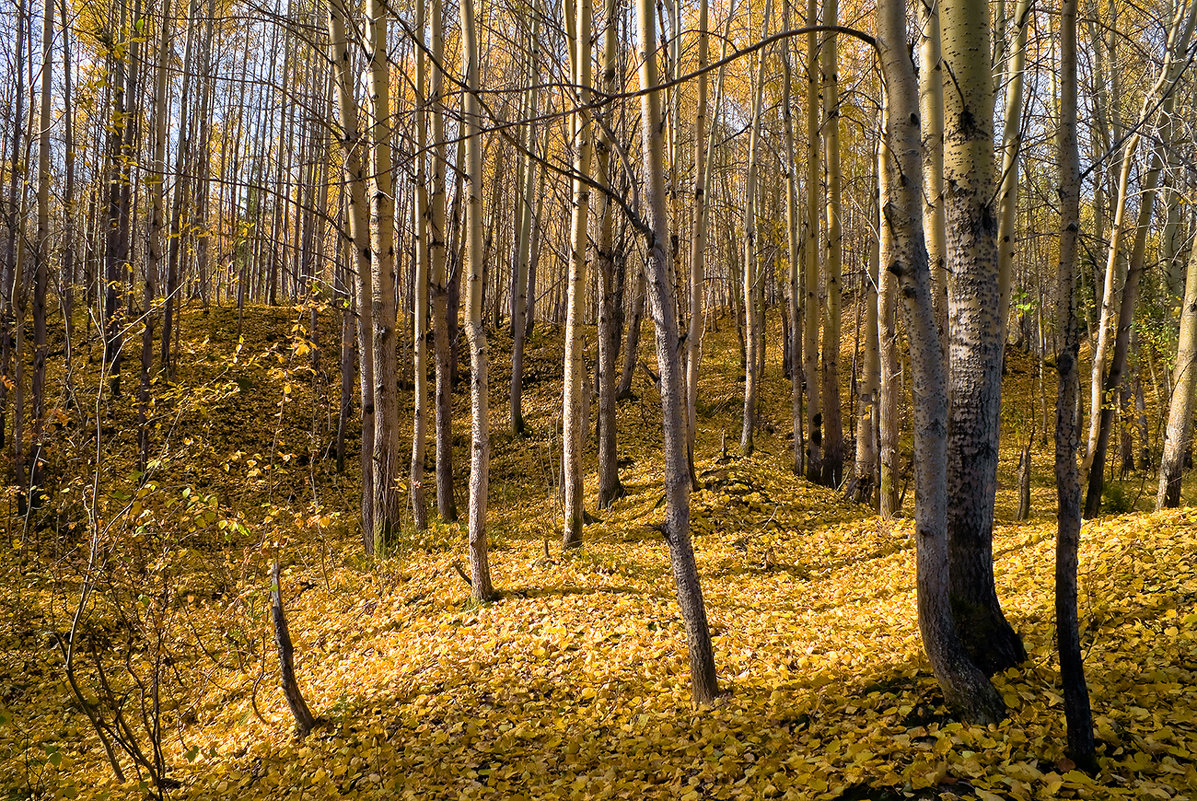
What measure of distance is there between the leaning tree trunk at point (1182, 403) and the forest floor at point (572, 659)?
4.41 ft

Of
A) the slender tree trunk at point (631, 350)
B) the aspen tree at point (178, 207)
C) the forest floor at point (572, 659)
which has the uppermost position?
the aspen tree at point (178, 207)

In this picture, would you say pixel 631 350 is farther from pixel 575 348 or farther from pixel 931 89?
pixel 931 89

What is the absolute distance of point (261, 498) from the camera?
10461 millimetres

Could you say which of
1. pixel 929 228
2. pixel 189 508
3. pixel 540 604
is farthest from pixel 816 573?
pixel 189 508

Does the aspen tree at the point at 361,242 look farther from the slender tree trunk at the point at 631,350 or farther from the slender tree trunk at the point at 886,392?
the slender tree trunk at the point at 631,350

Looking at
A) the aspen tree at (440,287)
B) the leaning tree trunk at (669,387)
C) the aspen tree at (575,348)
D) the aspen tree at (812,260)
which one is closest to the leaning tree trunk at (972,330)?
the leaning tree trunk at (669,387)

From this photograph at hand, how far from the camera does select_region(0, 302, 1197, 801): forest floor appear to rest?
3146 mm

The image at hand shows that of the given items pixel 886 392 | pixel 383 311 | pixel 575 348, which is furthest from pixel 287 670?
pixel 886 392

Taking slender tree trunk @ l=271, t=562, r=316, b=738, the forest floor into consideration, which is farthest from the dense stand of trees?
slender tree trunk @ l=271, t=562, r=316, b=738

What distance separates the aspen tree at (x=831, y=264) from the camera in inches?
340

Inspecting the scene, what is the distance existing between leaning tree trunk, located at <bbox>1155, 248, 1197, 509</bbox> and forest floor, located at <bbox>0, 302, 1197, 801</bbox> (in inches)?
52.9

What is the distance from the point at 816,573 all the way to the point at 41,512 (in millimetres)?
9982

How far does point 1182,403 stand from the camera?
6.67m

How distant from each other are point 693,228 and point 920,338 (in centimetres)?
706
